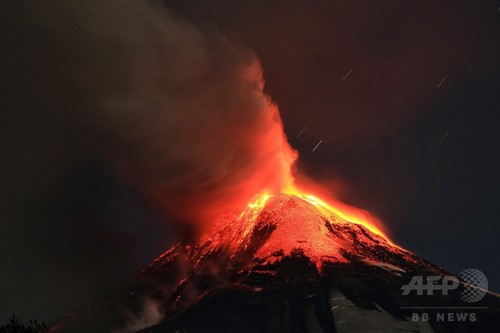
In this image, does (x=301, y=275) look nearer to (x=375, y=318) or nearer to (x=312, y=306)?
(x=312, y=306)

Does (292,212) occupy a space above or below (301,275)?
above

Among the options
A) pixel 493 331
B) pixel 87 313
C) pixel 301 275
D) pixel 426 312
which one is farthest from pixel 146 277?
pixel 493 331

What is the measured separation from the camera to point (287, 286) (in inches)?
4210

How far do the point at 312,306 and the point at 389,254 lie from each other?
29356 millimetres

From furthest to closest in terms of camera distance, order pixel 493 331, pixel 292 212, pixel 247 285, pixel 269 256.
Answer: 1. pixel 292 212
2. pixel 269 256
3. pixel 247 285
4. pixel 493 331

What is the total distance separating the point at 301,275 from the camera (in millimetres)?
109562

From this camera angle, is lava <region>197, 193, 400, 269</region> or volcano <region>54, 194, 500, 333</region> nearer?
volcano <region>54, 194, 500, 333</region>

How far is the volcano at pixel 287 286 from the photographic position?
96188 mm

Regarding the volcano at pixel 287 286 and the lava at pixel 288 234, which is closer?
the volcano at pixel 287 286

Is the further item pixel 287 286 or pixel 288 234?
pixel 288 234

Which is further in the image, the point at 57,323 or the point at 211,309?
the point at 57,323

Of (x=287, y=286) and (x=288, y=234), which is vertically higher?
(x=288, y=234)

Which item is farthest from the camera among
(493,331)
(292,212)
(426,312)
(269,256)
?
(292,212)

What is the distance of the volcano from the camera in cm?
9619
